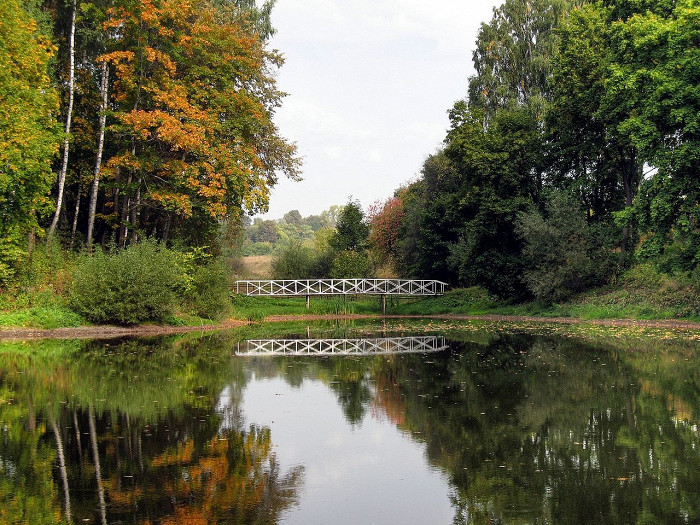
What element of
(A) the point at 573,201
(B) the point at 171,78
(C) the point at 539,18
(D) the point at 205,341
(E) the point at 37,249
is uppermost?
(C) the point at 539,18

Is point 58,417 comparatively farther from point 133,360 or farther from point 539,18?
point 539,18

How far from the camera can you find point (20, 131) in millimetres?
25031

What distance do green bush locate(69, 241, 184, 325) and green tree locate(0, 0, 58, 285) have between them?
8.80 ft

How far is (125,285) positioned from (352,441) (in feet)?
67.4

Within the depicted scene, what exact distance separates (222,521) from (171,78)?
2965cm

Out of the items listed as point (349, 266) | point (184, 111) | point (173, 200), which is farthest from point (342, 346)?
point (349, 266)

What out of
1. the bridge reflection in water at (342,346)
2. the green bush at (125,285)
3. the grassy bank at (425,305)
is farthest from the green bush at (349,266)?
the bridge reflection in water at (342,346)

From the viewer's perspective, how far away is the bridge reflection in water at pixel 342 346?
2086 centimetres

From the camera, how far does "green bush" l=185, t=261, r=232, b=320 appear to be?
32.4m

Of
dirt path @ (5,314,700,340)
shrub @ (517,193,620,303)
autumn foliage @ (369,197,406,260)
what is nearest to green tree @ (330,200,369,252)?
autumn foliage @ (369,197,406,260)

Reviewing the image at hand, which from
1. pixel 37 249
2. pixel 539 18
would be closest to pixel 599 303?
pixel 539 18

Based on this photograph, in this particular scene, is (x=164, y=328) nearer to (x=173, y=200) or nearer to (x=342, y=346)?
(x=173, y=200)

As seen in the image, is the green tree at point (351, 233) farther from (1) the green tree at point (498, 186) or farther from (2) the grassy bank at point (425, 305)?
(1) the green tree at point (498, 186)

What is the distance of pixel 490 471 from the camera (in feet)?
23.7
